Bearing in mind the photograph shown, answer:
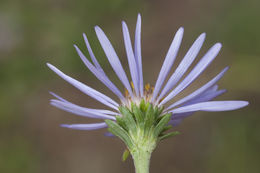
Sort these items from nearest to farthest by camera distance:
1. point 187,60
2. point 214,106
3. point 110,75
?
1. point 214,106
2. point 187,60
3. point 110,75

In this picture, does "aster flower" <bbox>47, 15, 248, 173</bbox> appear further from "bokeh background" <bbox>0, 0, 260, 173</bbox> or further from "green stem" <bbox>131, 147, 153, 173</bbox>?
"bokeh background" <bbox>0, 0, 260, 173</bbox>

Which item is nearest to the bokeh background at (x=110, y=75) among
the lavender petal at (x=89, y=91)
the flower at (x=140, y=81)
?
the flower at (x=140, y=81)

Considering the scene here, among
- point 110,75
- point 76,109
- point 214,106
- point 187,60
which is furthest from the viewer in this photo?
point 110,75

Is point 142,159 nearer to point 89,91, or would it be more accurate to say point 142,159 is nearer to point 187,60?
point 89,91

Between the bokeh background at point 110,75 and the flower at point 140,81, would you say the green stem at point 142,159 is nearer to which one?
the flower at point 140,81

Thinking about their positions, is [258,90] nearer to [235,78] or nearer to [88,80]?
[235,78]

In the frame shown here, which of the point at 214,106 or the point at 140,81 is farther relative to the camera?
the point at 140,81

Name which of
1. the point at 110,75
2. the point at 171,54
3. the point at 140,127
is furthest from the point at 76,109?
the point at 110,75
